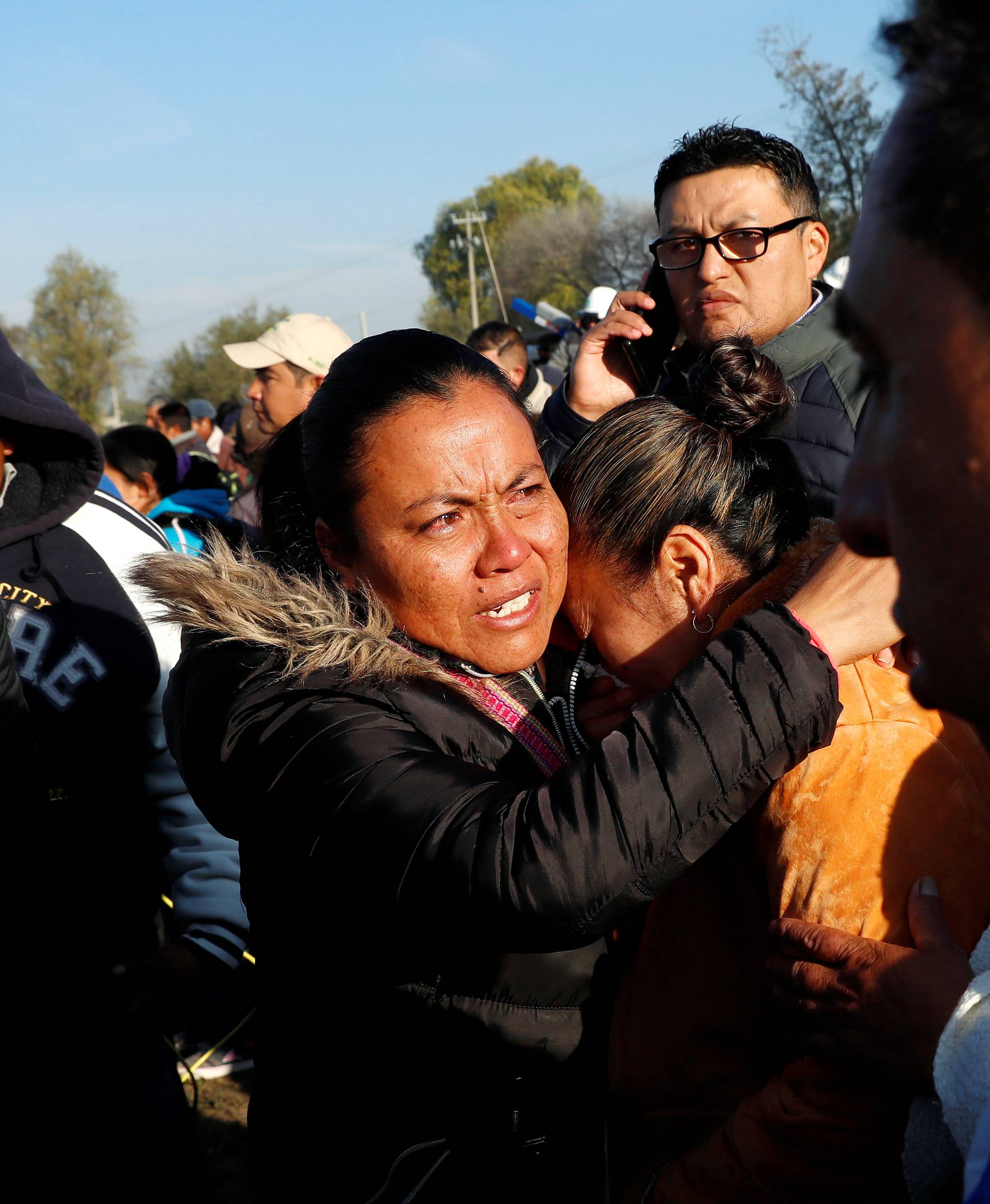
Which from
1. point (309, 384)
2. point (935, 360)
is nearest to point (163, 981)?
point (935, 360)

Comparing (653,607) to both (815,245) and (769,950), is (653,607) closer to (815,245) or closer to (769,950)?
(769,950)

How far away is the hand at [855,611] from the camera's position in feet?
5.14

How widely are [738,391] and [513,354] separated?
6378 millimetres

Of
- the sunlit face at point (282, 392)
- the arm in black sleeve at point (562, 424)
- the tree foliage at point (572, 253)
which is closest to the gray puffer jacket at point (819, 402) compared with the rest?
the arm in black sleeve at point (562, 424)

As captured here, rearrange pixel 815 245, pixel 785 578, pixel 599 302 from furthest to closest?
pixel 599 302
pixel 815 245
pixel 785 578

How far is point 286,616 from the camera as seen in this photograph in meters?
1.78

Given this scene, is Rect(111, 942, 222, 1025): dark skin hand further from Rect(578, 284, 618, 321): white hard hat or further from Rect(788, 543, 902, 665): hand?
Rect(578, 284, 618, 321): white hard hat

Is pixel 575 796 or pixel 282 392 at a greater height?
Result: pixel 282 392

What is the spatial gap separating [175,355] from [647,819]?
63974 millimetres

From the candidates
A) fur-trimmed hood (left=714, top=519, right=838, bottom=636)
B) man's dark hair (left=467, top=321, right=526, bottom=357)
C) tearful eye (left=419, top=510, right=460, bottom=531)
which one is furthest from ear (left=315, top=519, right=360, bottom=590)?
man's dark hair (left=467, top=321, right=526, bottom=357)

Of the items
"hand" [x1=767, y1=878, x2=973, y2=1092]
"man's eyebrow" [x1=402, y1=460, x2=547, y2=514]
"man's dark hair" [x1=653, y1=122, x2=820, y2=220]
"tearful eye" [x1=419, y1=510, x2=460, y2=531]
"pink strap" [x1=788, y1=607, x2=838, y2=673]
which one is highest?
"man's dark hair" [x1=653, y1=122, x2=820, y2=220]

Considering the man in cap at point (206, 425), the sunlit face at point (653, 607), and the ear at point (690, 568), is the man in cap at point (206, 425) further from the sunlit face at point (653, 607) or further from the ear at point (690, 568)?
the ear at point (690, 568)

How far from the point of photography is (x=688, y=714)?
4.90ft

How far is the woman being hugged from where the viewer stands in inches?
57.7
